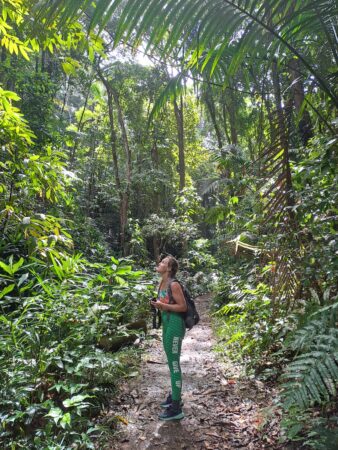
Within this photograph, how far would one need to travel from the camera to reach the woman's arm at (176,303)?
3.33 meters

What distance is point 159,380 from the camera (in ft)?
14.5

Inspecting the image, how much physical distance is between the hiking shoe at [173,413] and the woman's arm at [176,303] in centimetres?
91

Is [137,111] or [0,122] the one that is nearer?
[0,122]

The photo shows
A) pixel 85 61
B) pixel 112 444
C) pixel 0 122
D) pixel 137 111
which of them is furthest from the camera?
pixel 137 111

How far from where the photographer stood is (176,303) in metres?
3.38

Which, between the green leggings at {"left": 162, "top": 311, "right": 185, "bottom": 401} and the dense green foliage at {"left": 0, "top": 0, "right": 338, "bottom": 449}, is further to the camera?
the green leggings at {"left": 162, "top": 311, "right": 185, "bottom": 401}

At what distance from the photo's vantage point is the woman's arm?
333 cm

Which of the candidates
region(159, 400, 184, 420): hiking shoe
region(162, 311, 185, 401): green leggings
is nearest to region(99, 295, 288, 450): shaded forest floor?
region(159, 400, 184, 420): hiking shoe

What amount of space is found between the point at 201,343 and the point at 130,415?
10.1 ft

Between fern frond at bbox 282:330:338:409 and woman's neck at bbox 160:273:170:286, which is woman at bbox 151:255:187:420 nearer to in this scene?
woman's neck at bbox 160:273:170:286

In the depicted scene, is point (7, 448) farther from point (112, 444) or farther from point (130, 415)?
point (130, 415)

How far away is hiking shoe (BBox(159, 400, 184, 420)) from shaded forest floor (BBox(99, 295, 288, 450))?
0.16ft

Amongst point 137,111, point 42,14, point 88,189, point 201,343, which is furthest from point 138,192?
point 42,14

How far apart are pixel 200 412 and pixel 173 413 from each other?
1.08ft
